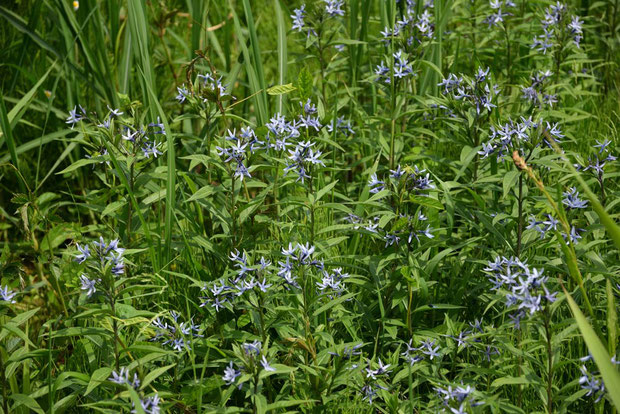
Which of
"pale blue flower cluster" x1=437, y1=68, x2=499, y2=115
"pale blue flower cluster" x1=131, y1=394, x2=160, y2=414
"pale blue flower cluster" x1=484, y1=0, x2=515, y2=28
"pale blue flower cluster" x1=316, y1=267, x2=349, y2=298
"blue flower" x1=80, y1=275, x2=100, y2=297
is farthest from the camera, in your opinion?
"pale blue flower cluster" x1=484, y1=0, x2=515, y2=28

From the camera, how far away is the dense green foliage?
226 cm

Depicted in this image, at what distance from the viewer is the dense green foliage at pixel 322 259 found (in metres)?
2.26

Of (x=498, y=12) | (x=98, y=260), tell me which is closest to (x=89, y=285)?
(x=98, y=260)

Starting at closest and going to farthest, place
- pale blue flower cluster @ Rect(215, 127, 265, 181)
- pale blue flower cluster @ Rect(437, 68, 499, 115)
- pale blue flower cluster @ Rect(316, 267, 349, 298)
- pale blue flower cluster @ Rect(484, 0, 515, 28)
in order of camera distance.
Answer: pale blue flower cluster @ Rect(316, 267, 349, 298) → pale blue flower cluster @ Rect(215, 127, 265, 181) → pale blue flower cluster @ Rect(437, 68, 499, 115) → pale blue flower cluster @ Rect(484, 0, 515, 28)

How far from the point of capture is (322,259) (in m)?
2.89

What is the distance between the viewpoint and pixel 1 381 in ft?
7.82

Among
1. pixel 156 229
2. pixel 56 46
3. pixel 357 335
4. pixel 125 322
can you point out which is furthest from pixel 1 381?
pixel 56 46

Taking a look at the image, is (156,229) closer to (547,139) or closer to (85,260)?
(85,260)

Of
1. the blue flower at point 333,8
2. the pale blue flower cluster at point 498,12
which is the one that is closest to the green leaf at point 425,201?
the blue flower at point 333,8

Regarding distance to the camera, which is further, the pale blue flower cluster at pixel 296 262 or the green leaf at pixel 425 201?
the green leaf at pixel 425 201

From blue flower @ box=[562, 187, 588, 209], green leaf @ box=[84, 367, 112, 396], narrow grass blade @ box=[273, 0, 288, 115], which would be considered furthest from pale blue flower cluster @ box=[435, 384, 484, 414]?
narrow grass blade @ box=[273, 0, 288, 115]

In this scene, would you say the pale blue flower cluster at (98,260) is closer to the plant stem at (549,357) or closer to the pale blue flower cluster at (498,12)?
the plant stem at (549,357)

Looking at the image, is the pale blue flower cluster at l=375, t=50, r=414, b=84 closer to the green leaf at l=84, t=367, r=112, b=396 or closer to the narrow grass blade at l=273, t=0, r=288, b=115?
the narrow grass blade at l=273, t=0, r=288, b=115

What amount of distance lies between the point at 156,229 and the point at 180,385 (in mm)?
727
